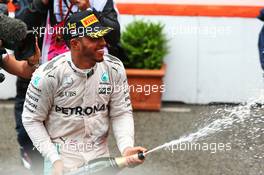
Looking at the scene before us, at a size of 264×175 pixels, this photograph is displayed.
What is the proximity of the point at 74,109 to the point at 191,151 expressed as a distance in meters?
2.61

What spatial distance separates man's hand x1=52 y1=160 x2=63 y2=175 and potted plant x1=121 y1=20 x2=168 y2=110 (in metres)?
3.57

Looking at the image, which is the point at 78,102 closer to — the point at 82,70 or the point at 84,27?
the point at 82,70

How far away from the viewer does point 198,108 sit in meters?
7.79

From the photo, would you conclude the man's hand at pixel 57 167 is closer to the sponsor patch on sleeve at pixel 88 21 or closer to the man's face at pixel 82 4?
the sponsor patch on sleeve at pixel 88 21

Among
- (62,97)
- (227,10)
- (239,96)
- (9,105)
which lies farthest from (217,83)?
(62,97)

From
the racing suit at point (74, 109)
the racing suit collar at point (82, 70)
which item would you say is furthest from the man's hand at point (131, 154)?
the racing suit collar at point (82, 70)

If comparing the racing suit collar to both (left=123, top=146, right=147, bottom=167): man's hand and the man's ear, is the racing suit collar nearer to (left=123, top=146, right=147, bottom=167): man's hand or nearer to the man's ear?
the man's ear

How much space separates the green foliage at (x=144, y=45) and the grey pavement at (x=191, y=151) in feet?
2.30

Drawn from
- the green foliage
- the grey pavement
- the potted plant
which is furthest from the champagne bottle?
the green foliage

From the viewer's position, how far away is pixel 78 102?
3986mm

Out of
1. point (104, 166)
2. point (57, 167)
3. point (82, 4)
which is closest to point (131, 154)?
point (104, 166)

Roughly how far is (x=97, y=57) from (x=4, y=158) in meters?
2.77

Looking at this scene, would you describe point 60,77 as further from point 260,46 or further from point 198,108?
point 198,108

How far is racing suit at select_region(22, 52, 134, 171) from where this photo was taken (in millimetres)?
3943
